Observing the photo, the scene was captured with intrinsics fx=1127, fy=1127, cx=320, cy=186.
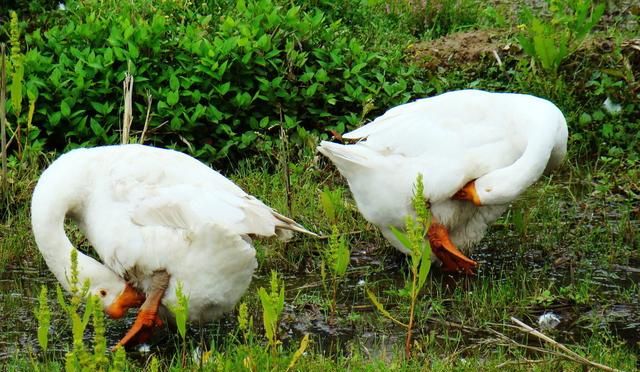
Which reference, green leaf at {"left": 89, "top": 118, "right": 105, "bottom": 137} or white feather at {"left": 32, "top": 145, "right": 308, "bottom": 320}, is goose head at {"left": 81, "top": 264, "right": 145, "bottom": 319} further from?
Result: green leaf at {"left": 89, "top": 118, "right": 105, "bottom": 137}

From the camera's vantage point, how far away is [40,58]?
23.1 ft

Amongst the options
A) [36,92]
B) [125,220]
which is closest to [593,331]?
[125,220]

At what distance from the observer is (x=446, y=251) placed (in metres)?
5.68

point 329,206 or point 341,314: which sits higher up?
point 329,206

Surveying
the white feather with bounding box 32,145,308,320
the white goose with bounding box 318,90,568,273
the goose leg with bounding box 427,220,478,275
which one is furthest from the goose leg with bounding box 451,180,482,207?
the white feather with bounding box 32,145,308,320

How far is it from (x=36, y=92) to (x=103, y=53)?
0.62 m

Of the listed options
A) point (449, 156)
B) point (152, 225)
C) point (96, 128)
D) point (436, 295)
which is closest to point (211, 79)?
point (96, 128)

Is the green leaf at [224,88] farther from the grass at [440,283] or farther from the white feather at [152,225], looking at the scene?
the white feather at [152,225]

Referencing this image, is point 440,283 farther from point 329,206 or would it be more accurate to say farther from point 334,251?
point 334,251

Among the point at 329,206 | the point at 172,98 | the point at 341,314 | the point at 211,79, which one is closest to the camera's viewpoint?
the point at 341,314

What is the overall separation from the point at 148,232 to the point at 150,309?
33cm

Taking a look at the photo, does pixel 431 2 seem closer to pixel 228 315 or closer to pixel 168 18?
pixel 168 18

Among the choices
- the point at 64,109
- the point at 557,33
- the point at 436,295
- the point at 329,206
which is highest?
the point at 557,33

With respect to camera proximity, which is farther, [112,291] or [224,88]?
[224,88]
